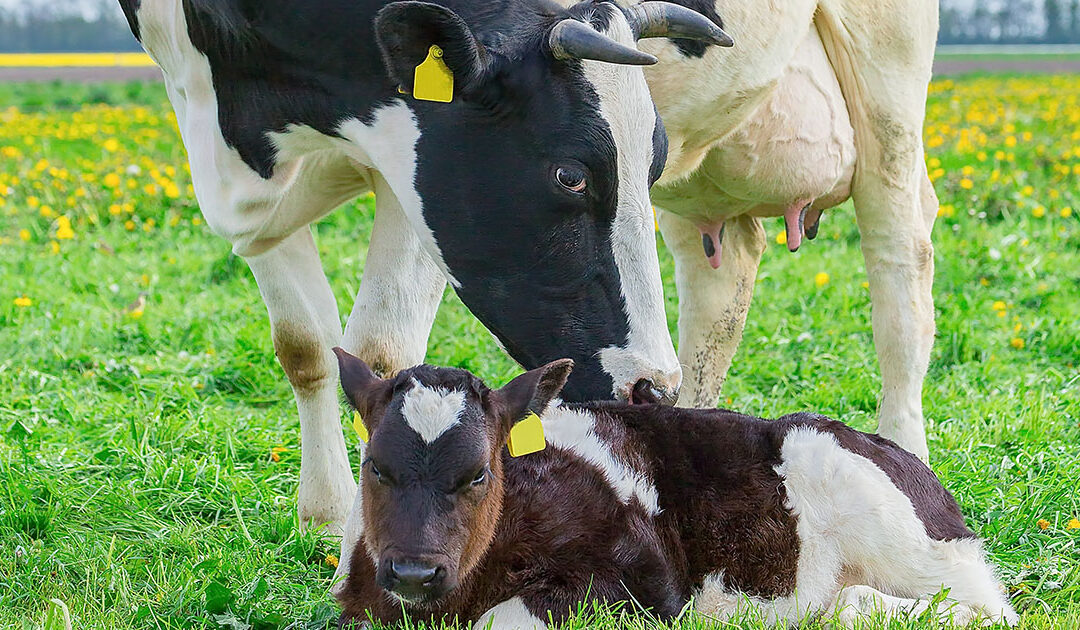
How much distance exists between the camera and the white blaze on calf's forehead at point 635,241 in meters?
3.14

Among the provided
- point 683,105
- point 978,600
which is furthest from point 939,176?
point 978,600

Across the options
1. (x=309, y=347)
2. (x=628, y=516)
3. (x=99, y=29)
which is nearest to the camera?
(x=628, y=516)

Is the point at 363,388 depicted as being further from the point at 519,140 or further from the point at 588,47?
the point at 588,47

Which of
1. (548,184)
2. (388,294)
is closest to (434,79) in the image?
(548,184)

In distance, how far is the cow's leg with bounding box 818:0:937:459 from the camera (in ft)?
15.7

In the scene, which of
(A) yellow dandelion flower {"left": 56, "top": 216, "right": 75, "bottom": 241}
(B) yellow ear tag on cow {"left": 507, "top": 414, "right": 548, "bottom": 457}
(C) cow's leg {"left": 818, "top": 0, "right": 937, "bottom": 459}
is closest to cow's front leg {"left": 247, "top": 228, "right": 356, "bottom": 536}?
(B) yellow ear tag on cow {"left": 507, "top": 414, "right": 548, "bottom": 457}

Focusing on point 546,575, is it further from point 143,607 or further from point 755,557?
point 143,607

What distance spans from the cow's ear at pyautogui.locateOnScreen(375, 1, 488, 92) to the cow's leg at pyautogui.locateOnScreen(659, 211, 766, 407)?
247cm

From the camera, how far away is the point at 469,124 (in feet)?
10.3

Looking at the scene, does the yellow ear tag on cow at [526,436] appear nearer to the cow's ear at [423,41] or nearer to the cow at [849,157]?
the cow's ear at [423,41]

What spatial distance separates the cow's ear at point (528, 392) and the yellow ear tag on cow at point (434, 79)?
721 mm

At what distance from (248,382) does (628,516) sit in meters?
2.87

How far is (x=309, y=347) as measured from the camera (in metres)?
4.30

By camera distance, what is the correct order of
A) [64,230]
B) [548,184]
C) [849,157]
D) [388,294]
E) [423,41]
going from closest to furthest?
[423,41] < [548,184] < [388,294] < [849,157] < [64,230]
